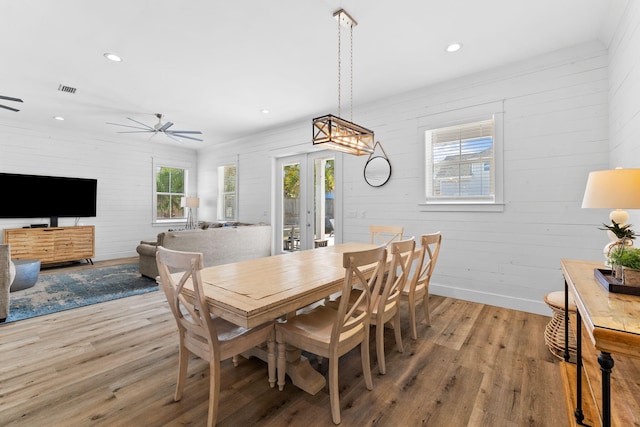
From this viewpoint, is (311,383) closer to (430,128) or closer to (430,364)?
(430,364)

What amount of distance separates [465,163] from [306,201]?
2854mm

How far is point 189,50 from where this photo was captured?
3031 mm

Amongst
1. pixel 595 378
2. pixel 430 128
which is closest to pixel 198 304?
pixel 595 378

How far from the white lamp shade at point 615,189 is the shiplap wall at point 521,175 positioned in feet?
5.57

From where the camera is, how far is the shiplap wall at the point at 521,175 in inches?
114

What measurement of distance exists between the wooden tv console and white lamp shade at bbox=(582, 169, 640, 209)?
7340mm

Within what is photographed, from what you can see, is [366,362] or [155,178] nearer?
[366,362]

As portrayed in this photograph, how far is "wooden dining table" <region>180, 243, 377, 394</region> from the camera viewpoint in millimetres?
1389

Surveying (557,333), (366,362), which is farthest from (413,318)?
(557,333)

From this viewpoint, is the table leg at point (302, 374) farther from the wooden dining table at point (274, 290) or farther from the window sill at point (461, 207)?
the window sill at point (461, 207)

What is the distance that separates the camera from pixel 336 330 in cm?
155

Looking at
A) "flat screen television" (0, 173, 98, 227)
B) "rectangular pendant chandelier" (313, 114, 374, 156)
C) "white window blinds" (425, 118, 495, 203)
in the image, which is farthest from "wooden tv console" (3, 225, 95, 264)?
"white window blinds" (425, 118, 495, 203)

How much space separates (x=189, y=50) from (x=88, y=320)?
3015 millimetres

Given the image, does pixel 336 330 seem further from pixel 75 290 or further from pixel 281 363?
pixel 75 290
